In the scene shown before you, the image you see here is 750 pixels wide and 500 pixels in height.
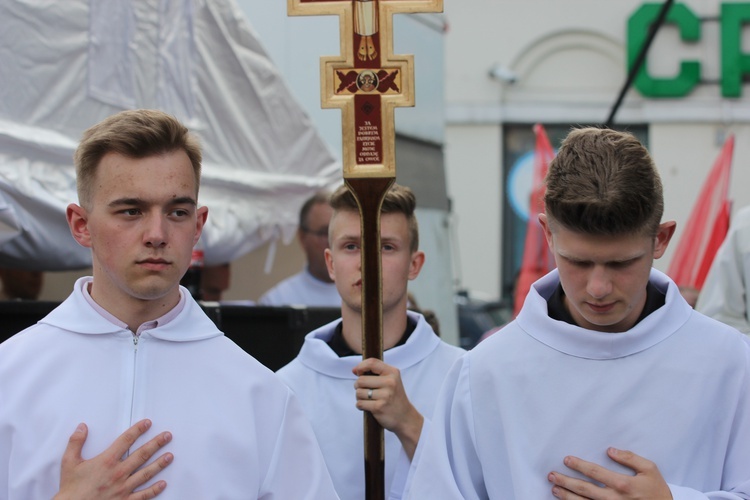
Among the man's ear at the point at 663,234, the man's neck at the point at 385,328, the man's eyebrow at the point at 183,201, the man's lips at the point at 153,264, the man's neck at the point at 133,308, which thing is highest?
the man's eyebrow at the point at 183,201

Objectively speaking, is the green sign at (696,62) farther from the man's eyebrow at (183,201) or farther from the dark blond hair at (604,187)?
the man's eyebrow at (183,201)

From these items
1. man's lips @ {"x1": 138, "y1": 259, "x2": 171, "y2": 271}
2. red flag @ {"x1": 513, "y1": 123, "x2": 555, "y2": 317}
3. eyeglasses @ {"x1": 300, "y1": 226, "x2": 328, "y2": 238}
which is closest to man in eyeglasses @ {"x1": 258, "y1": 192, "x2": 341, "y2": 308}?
eyeglasses @ {"x1": 300, "y1": 226, "x2": 328, "y2": 238}

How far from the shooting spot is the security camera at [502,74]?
1762 cm

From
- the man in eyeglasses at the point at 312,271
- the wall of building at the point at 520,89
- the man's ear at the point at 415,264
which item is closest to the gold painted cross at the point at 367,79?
the man's ear at the point at 415,264

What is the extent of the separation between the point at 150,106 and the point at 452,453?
2919 millimetres

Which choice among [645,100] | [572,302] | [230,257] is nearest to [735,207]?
[645,100]

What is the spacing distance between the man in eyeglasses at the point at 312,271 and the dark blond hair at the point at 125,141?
3.20 m

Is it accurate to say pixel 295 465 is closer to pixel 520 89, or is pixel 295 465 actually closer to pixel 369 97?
pixel 369 97

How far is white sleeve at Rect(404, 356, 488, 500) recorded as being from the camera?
2613 mm

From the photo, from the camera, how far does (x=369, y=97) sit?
3.02 metres

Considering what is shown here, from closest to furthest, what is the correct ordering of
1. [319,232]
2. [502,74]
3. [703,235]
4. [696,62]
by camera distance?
[319,232] → [703,235] → [696,62] → [502,74]

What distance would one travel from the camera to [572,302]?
2.54 metres

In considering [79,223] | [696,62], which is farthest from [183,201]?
[696,62]

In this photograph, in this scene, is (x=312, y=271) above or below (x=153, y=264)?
below
